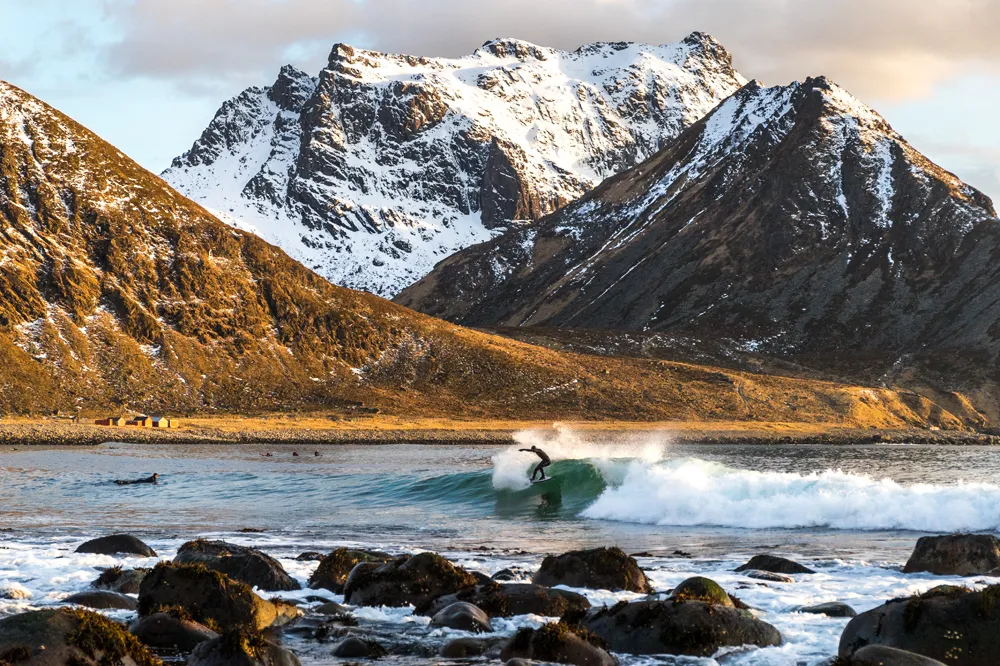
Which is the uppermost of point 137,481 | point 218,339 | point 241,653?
point 218,339

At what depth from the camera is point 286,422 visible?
12481 centimetres

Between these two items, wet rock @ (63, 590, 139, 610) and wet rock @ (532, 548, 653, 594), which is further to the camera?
wet rock @ (532, 548, 653, 594)

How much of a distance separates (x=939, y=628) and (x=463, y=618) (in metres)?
7.90

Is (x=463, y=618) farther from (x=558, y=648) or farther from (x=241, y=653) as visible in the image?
(x=241, y=653)

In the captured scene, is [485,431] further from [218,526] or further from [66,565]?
Result: [66,565]

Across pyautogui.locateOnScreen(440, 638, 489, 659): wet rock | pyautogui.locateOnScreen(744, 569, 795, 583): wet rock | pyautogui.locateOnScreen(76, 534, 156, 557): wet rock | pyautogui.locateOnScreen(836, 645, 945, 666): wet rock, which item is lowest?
pyautogui.locateOnScreen(76, 534, 156, 557): wet rock

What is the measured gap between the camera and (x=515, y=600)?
21797mm

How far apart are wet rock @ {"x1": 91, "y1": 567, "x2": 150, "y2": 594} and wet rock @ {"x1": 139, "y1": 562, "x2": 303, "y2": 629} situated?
92.9 inches

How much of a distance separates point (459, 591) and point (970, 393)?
18142 cm

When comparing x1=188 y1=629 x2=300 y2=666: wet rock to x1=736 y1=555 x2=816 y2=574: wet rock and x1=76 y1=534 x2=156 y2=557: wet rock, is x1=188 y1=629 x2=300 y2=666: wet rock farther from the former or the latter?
x1=736 y1=555 x2=816 y2=574: wet rock

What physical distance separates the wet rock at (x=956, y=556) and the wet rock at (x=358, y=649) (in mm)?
14807

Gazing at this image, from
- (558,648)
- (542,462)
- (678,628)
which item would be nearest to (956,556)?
(678,628)

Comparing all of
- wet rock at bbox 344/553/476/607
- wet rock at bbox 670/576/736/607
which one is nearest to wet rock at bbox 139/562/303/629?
wet rock at bbox 344/553/476/607

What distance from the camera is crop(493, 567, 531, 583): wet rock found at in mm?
26297
